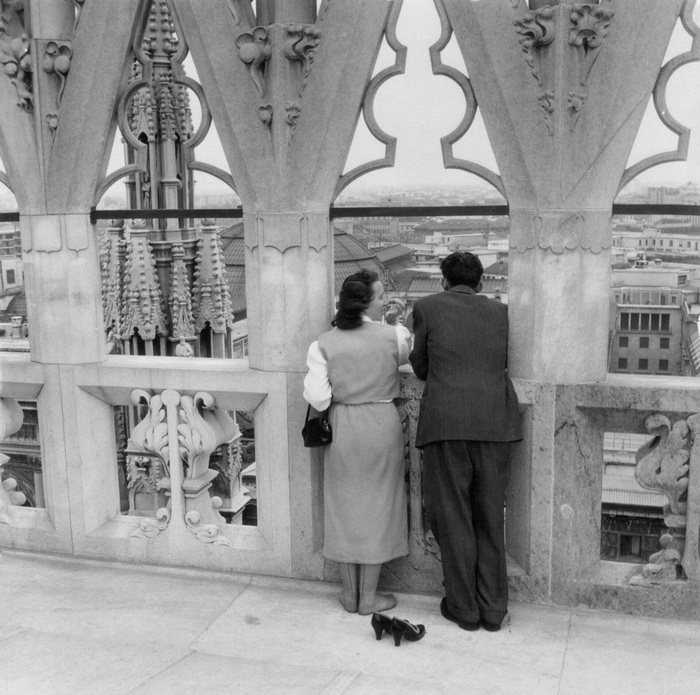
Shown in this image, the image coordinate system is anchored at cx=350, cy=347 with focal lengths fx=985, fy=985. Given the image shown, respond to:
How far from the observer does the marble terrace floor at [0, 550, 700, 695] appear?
361cm

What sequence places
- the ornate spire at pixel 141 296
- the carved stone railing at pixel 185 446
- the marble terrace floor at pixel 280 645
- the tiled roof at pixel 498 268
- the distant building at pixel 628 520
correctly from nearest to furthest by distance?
the marble terrace floor at pixel 280 645, the tiled roof at pixel 498 268, the carved stone railing at pixel 185 446, the ornate spire at pixel 141 296, the distant building at pixel 628 520

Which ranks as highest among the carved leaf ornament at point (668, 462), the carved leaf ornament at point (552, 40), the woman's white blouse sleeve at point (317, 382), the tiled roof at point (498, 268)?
the carved leaf ornament at point (552, 40)

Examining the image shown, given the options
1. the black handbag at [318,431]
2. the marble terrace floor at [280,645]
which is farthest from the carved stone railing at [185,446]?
the black handbag at [318,431]

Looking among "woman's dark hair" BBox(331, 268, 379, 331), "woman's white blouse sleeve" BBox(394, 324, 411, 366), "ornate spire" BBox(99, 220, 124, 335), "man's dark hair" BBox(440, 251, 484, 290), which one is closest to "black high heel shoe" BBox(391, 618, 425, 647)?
"woman's white blouse sleeve" BBox(394, 324, 411, 366)

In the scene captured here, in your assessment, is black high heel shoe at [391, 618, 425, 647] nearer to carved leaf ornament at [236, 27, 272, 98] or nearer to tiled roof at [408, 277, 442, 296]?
tiled roof at [408, 277, 442, 296]

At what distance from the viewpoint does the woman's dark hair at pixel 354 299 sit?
161 inches

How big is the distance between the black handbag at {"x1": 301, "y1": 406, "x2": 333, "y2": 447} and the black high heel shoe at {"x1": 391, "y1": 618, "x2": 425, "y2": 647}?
0.79 meters

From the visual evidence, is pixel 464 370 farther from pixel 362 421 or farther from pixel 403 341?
pixel 362 421

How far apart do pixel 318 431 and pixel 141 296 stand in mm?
17308

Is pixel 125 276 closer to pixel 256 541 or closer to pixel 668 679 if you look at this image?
pixel 256 541

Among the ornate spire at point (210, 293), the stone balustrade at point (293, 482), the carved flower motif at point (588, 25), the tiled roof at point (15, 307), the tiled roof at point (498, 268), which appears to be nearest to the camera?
the carved flower motif at point (588, 25)

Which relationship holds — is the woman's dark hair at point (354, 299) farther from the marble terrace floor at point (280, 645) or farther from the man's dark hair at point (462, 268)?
the marble terrace floor at point (280, 645)

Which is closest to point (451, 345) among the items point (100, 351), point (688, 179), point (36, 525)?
point (688, 179)

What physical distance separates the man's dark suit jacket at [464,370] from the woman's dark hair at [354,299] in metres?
0.22
